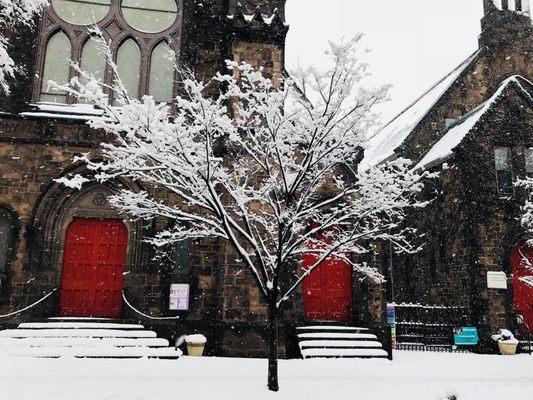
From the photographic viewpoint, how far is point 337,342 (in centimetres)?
1201

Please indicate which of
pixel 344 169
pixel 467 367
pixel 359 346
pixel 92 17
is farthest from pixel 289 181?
pixel 92 17

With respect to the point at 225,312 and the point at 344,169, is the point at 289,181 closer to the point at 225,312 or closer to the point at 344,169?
the point at 344,169

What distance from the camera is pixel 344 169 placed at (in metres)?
13.3

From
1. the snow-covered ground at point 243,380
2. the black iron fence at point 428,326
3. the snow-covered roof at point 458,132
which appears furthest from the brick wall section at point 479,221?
the snow-covered ground at point 243,380

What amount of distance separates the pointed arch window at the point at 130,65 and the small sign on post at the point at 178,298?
5.36 meters

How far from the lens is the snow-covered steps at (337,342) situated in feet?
38.0

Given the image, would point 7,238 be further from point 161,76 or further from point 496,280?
point 496,280

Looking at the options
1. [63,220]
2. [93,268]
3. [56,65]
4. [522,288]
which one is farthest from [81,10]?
[522,288]

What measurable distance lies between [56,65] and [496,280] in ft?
49.1

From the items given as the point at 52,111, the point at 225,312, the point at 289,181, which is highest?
the point at 52,111

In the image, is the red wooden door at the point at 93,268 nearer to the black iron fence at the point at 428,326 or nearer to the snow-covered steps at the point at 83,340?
the snow-covered steps at the point at 83,340

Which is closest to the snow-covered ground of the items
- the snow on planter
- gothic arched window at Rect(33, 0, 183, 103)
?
the snow on planter

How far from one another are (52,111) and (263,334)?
25.0 ft

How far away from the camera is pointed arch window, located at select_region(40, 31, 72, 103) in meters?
13.0
